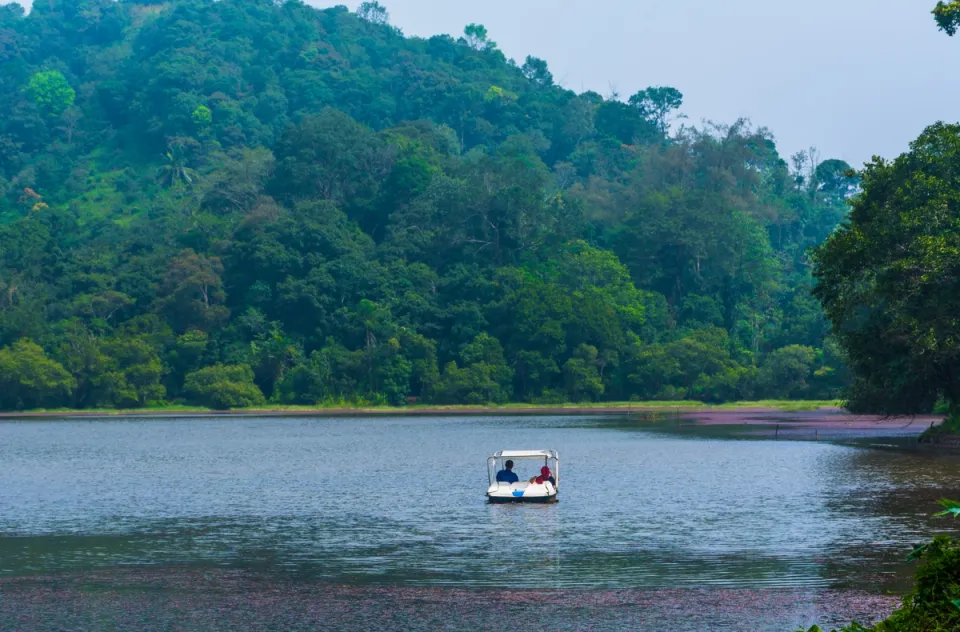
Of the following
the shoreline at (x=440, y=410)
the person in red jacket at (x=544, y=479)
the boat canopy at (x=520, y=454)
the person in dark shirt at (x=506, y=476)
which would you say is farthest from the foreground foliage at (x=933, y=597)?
the shoreline at (x=440, y=410)

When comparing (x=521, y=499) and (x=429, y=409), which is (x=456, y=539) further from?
(x=429, y=409)

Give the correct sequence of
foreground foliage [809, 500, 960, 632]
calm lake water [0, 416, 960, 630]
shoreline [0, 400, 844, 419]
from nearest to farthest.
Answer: foreground foliage [809, 500, 960, 632] → calm lake water [0, 416, 960, 630] → shoreline [0, 400, 844, 419]

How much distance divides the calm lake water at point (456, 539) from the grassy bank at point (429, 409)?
51317 mm

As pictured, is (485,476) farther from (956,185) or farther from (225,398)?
(225,398)

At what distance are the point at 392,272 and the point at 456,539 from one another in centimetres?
9895

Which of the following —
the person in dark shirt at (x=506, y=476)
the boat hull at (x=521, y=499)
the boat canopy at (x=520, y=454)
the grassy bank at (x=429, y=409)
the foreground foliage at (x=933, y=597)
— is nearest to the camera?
the foreground foliage at (x=933, y=597)

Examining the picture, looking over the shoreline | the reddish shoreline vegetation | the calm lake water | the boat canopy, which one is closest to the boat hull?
the calm lake water

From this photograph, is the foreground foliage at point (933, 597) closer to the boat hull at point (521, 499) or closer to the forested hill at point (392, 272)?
the boat hull at point (521, 499)

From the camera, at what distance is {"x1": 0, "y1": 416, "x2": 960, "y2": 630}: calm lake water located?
22.0 m

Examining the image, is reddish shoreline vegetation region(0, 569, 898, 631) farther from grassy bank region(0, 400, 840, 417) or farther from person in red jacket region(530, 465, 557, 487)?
grassy bank region(0, 400, 840, 417)

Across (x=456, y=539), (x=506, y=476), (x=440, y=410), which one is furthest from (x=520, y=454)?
(x=440, y=410)

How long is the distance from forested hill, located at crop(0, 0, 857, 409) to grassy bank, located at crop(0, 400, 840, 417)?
126 cm

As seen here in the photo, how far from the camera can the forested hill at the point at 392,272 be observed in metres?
120

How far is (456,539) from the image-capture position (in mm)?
31828
